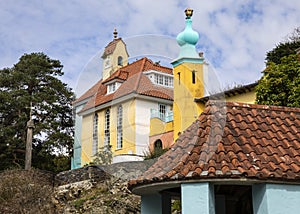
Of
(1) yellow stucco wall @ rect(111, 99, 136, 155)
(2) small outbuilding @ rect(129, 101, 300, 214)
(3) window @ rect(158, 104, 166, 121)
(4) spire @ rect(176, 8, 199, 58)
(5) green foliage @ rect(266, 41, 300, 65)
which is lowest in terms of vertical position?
(2) small outbuilding @ rect(129, 101, 300, 214)

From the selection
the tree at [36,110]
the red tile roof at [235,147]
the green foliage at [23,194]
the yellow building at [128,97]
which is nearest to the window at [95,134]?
the yellow building at [128,97]

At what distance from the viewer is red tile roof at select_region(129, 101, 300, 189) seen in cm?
888

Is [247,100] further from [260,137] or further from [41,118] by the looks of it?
[41,118]

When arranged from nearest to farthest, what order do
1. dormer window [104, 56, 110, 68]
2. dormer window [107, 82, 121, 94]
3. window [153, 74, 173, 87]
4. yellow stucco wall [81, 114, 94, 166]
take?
1. dormer window [107, 82, 121, 94]
2. yellow stucco wall [81, 114, 94, 166]
3. dormer window [104, 56, 110, 68]
4. window [153, 74, 173, 87]

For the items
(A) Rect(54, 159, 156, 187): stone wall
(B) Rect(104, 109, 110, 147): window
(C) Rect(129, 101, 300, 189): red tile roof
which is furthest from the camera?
(A) Rect(54, 159, 156, 187): stone wall

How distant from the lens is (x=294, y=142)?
9.90 meters

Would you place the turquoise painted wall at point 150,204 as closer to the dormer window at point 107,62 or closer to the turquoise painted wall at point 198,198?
the turquoise painted wall at point 198,198

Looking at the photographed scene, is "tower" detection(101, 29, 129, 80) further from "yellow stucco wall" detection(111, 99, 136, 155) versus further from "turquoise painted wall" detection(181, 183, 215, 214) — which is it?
"turquoise painted wall" detection(181, 183, 215, 214)

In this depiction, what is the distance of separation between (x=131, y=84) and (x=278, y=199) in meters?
3.57

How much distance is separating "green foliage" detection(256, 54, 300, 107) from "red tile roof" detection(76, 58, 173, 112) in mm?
7469

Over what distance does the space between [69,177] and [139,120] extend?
12.7 m

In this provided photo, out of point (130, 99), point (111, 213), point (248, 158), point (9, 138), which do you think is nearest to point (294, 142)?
point (248, 158)

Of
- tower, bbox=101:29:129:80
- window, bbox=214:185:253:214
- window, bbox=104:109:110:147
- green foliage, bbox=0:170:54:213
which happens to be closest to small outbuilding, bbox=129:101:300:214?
window, bbox=214:185:253:214

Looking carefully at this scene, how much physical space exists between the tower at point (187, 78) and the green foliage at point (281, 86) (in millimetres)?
5738
